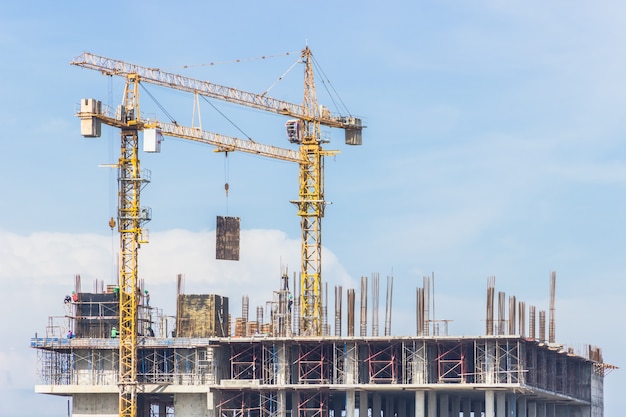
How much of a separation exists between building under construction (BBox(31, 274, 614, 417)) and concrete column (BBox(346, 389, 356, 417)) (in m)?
0.09

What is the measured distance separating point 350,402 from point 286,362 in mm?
6890

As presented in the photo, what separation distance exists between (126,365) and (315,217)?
32.8 metres

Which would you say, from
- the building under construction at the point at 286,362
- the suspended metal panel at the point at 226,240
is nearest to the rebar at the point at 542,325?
the building under construction at the point at 286,362

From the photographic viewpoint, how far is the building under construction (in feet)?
452

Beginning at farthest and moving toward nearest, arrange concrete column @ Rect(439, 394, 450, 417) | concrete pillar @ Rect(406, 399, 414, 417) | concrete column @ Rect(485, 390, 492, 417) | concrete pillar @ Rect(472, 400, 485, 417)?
concrete pillar @ Rect(472, 400, 485, 417) → concrete pillar @ Rect(406, 399, 414, 417) → concrete column @ Rect(439, 394, 450, 417) → concrete column @ Rect(485, 390, 492, 417)

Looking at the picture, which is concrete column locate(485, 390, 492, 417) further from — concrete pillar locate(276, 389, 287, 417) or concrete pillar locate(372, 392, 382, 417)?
concrete pillar locate(276, 389, 287, 417)

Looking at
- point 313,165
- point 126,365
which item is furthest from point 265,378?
point 313,165

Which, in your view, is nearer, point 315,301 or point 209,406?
point 209,406

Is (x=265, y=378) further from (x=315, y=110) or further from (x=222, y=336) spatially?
(x=315, y=110)

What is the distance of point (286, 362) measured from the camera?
465ft

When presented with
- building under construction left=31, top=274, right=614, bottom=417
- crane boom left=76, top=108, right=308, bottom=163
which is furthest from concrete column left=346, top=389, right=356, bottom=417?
crane boom left=76, top=108, right=308, bottom=163

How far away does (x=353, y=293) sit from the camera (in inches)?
5704

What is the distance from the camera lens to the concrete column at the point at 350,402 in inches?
5472

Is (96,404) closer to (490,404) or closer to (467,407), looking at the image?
(490,404)
